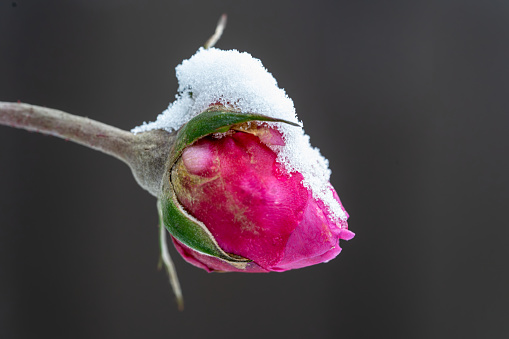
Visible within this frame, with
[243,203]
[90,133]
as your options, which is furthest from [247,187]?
[90,133]

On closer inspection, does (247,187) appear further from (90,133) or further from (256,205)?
(90,133)

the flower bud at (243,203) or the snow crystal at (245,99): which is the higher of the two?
the snow crystal at (245,99)

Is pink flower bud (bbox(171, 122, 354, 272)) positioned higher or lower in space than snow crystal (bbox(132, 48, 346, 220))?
lower

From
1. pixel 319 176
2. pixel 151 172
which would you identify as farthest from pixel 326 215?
pixel 151 172

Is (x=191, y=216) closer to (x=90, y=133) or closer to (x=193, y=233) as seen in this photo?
(x=193, y=233)

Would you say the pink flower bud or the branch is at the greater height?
the branch

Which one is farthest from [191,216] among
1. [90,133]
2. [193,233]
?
[90,133]

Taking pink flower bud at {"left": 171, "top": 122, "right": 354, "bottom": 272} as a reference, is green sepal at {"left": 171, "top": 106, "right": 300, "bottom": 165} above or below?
above
